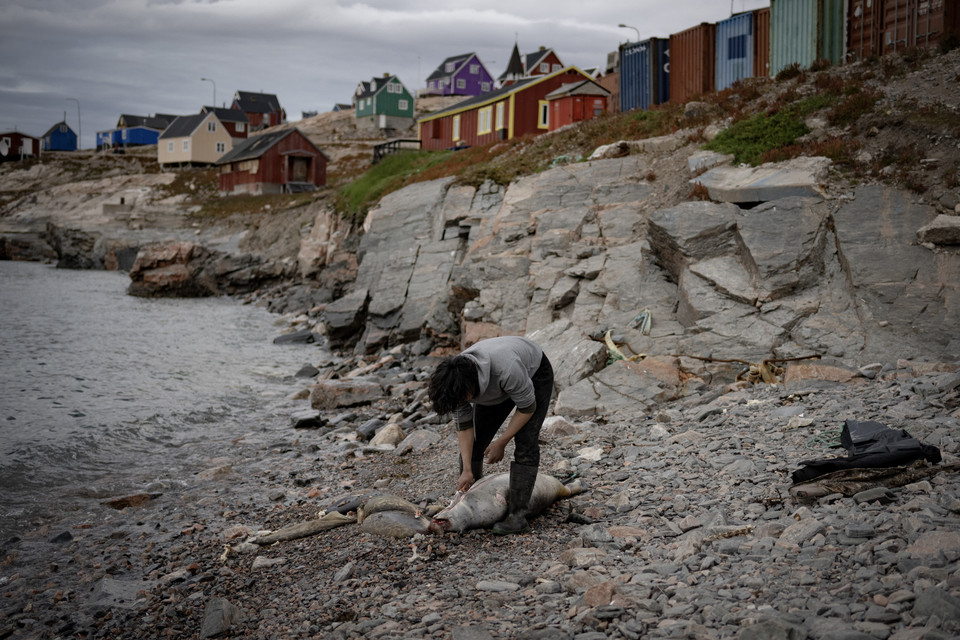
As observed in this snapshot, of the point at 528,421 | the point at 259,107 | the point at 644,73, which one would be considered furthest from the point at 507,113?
the point at 259,107

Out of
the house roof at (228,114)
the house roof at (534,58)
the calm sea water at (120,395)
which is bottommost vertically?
the calm sea water at (120,395)

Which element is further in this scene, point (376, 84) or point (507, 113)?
point (376, 84)

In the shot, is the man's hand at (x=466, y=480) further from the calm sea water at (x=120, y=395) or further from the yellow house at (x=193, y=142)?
the yellow house at (x=193, y=142)

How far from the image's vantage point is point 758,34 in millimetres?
23219

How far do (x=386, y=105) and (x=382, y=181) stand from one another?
5447cm

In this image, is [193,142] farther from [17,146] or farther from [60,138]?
[60,138]

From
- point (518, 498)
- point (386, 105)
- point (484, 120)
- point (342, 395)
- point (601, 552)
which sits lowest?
point (342, 395)

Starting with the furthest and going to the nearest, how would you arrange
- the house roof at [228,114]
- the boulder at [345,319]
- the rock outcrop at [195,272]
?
the house roof at [228,114], the rock outcrop at [195,272], the boulder at [345,319]

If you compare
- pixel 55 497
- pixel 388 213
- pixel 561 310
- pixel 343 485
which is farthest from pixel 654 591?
pixel 388 213

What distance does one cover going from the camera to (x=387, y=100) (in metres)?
83.3

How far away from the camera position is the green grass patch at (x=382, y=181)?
30.6 meters

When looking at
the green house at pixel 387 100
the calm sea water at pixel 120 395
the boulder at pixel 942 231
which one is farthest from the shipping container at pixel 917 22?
the green house at pixel 387 100

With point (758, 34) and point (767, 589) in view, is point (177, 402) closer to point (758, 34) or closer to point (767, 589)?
point (767, 589)

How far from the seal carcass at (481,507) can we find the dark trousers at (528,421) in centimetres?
44
